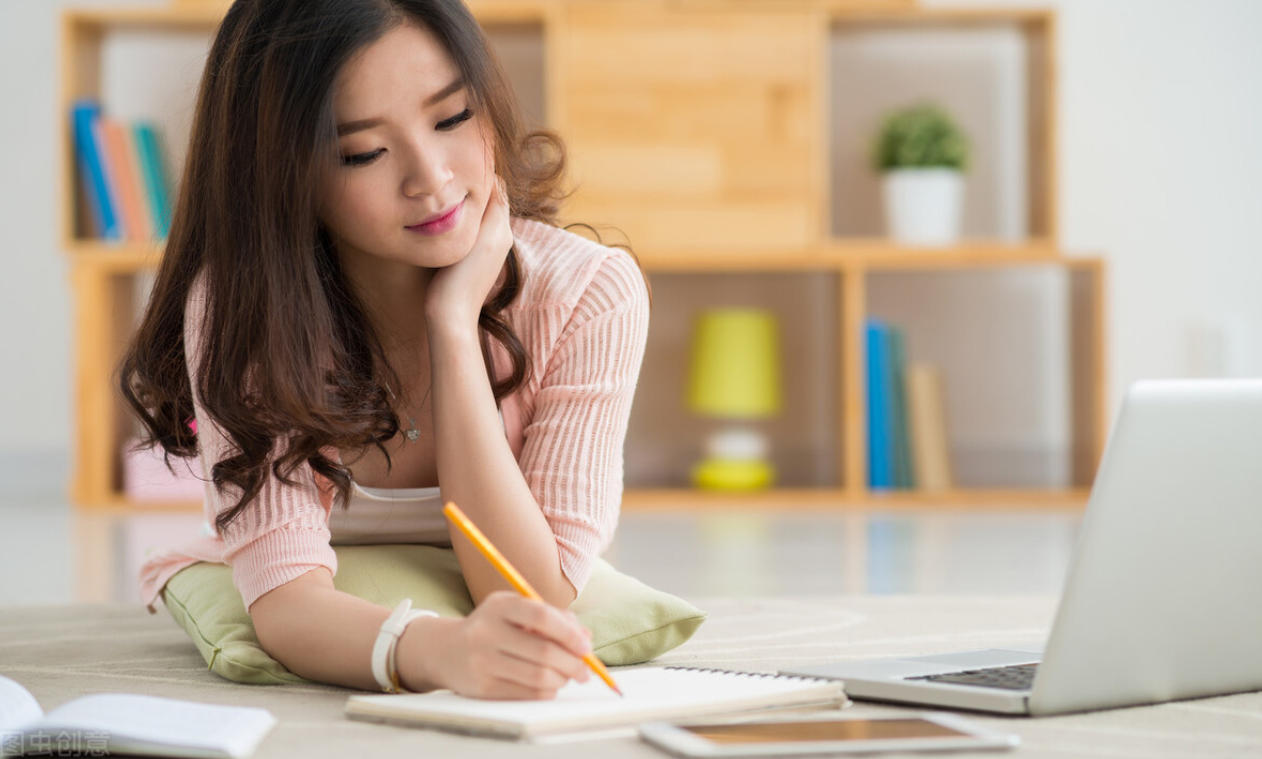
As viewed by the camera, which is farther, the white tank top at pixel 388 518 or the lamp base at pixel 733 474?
the lamp base at pixel 733 474

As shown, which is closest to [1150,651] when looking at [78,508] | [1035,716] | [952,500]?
[1035,716]

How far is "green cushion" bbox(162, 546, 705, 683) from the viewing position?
1.20 meters

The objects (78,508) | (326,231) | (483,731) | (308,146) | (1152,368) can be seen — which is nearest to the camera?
(483,731)

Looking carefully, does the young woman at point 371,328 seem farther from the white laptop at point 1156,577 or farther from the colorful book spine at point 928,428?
the colorful book spine at point 928,428

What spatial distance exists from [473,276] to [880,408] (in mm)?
2229

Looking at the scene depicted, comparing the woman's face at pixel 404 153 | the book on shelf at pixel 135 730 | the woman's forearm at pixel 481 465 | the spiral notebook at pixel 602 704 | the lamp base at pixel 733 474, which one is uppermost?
the woman's face at pixel 404 153

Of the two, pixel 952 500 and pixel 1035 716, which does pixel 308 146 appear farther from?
pixel 952 500

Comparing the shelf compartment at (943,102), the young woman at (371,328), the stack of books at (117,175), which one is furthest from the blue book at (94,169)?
the young woman at (371,328)

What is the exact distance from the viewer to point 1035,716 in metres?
0.94

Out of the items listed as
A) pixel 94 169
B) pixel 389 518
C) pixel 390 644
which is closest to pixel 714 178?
pixel 94 169

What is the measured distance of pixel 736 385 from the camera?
3.43m

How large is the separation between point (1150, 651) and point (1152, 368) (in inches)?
111

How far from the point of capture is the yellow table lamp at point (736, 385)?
11.3 ft

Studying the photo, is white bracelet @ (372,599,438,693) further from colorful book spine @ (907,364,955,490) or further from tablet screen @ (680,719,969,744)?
colorful book spine @ (907,364,955,490)
